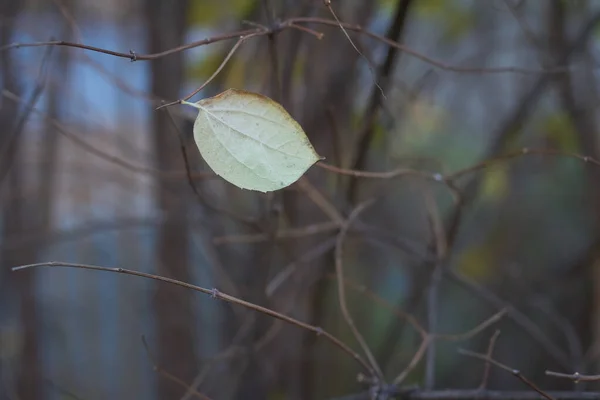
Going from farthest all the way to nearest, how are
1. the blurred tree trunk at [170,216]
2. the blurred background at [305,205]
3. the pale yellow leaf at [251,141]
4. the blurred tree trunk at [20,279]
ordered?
the blurred tree trunk at [20,279], the blurred tree trunk at [170,216], the blurred background at [305,205], the pale yellow leaf at [251,141]

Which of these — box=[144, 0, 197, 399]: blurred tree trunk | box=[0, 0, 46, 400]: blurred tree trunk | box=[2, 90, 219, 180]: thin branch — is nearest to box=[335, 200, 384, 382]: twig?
box=[2, 90, 219, 180]: thin branch

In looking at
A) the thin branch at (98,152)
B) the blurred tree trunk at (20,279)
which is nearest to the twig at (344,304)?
the thin branch at (98,152)

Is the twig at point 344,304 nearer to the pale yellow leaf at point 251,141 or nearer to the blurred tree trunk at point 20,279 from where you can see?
the pale yellow leaf at point 251,141

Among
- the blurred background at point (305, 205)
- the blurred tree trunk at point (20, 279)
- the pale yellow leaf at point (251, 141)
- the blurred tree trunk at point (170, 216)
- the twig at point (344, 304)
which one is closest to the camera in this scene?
the pale yellow leaf at point (251, 141)

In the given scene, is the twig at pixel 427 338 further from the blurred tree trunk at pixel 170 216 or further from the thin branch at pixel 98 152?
the blurred tree trunk at pixel 170 216

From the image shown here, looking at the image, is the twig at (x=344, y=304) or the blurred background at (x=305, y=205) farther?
the blurred background at (x=305, y=205)

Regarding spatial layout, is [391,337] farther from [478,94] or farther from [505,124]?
[478,94]

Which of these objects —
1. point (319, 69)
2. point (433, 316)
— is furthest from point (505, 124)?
point (433, 316)

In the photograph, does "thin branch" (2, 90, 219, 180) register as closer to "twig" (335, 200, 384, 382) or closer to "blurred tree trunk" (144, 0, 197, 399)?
"twig" (335, 200, 384, 382)

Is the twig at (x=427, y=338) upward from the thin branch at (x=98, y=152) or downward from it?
downward
